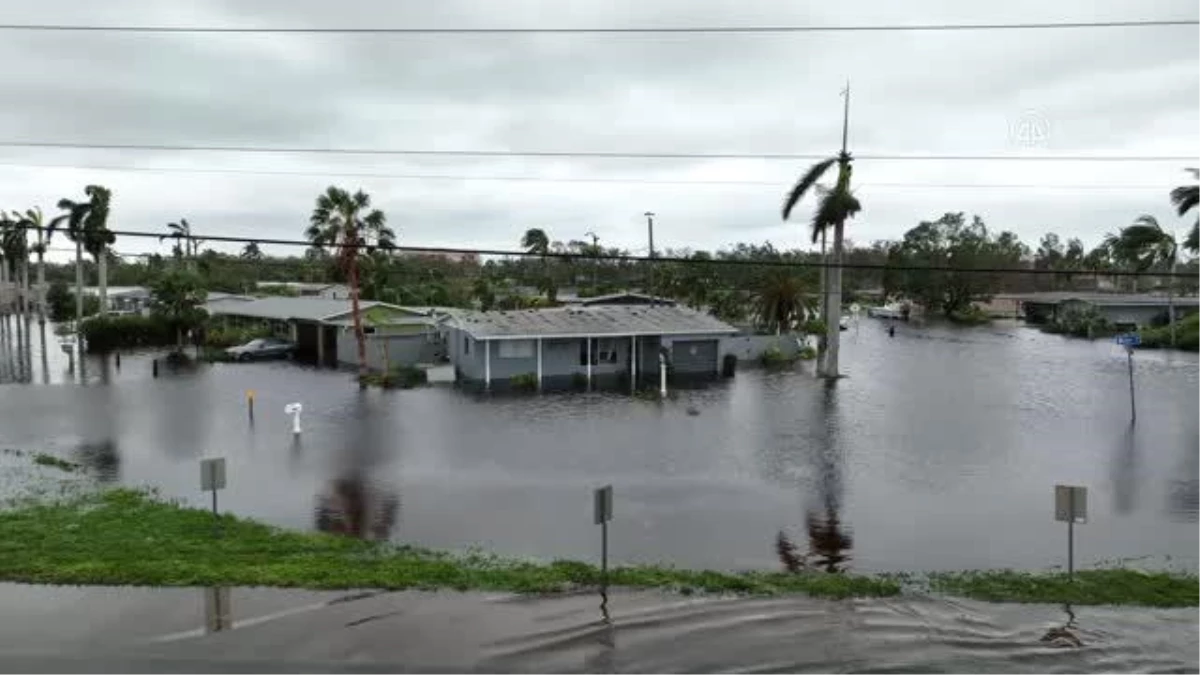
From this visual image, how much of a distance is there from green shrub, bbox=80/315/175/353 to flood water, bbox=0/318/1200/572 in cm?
1626

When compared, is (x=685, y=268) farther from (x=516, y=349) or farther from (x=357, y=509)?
Answer: (x=357, y=509)

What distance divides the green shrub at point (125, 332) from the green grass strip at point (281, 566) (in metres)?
45.8

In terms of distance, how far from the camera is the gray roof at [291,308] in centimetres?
5272

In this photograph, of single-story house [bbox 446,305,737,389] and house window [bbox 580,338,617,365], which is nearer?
single-story house [bbox 446,305,737,389]

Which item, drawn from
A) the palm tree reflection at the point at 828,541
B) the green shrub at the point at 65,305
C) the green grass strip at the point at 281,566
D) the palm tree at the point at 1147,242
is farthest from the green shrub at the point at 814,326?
the green shrub at the point at 65,305

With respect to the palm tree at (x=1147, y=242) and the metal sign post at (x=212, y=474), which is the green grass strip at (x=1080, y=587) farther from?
the palm tree at (x=1147, y=242)

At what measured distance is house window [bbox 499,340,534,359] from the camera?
1655 inches

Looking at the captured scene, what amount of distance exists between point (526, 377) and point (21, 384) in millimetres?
21784

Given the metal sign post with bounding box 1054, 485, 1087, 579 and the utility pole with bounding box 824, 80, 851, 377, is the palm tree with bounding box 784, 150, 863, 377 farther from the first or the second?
the metal sign post with bounding box 1054, 485, 1087, 579

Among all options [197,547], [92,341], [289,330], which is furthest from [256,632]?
[92,341]

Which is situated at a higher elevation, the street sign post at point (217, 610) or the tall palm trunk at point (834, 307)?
the tall palm trunk at point (834, 307)

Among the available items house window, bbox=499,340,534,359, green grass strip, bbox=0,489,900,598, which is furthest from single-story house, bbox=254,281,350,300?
green grass strip, bbox=0,489,900,598

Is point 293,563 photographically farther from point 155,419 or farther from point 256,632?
point 155,419

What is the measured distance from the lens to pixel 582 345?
4400 centimetres
